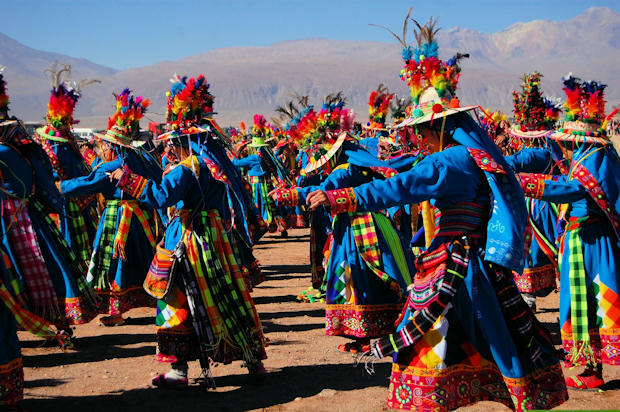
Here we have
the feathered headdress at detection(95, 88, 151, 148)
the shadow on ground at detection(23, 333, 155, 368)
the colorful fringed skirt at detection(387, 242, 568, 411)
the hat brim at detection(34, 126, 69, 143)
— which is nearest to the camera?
the colorful fringed skirt at detection(387, 242, 568, 411)

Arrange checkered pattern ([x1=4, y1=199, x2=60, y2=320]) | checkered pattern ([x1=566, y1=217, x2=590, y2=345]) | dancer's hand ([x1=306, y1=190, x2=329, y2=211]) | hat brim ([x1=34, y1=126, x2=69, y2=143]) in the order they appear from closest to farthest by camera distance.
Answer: dancer's hand ([x1=306, y1=190, x2=329, y2=211])
checkered pattern ([x1=4, y1=199, x2=60, y2=320])
checkered pattern ([x1=566, y1=217, x2=590, y2=345])
hat brim ([x1=34, y1=126, x2=69, y2=143])

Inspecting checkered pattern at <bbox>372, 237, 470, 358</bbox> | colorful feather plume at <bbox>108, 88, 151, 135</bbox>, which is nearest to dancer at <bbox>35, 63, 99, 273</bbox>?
colorful feather plume at <bbox>108, 88, 151, 135</bbox>

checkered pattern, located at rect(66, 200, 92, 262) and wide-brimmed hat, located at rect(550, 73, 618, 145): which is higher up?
wide-brimmed hat, located at rect(550, 73, 618, 145)

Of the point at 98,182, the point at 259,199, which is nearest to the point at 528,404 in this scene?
the point at 98,182

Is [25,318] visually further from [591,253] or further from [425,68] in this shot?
[591,253]

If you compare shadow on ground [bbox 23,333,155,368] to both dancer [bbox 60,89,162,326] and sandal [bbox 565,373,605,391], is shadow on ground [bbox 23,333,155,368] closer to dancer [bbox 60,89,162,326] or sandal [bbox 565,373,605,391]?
dancer [bbox 60,89,162,326]

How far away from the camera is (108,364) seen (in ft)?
20.5

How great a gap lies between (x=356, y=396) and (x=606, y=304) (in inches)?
78.9

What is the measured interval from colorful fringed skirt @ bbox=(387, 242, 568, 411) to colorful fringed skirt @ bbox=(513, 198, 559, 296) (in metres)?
3.75

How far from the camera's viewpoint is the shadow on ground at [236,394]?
204 inches

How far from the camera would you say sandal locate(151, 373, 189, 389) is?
5426mm

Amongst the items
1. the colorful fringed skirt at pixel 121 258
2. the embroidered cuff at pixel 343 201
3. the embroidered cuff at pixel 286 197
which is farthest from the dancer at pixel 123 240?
the embroidered cuff at pixel 343 201

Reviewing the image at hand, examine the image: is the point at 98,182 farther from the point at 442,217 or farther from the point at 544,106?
the point at 544,106

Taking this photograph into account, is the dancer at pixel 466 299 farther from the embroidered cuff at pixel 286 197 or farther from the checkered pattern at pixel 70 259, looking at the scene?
the checkered pattern at pixel 70 259
